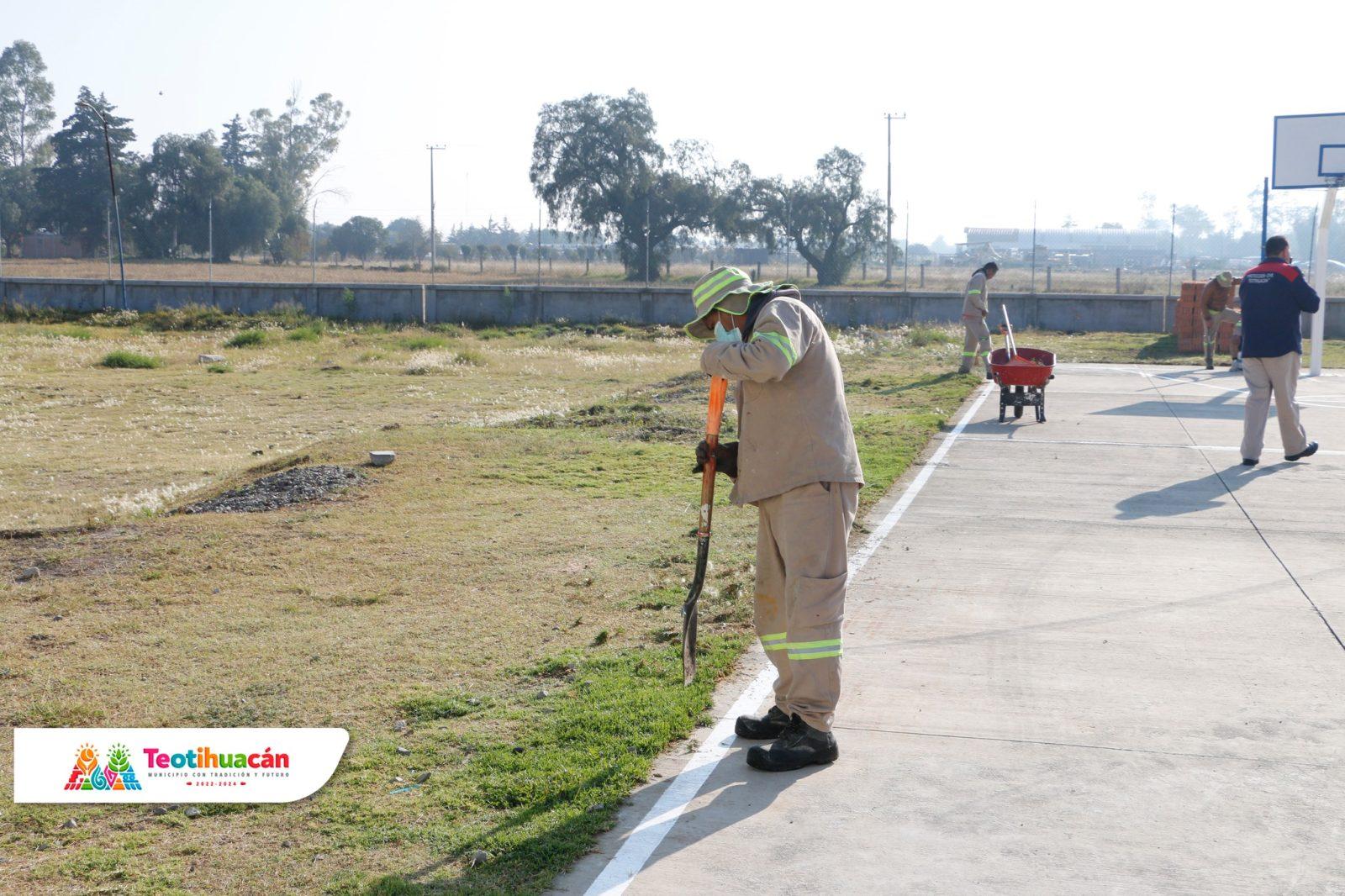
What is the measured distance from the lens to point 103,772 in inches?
194

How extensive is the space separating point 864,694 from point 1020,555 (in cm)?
324

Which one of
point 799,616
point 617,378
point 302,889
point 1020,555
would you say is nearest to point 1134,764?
point 799,616

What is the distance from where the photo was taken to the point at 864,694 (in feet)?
18.6

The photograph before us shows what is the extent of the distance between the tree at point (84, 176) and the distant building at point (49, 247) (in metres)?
0.82

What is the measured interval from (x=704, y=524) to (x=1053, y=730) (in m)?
1.70

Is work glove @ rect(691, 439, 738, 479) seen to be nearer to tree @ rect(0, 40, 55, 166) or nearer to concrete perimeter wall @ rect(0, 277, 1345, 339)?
concrete perimeter wall @ rect(0, 277, 1345, 339)

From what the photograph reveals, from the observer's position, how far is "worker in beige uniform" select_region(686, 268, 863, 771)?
15.7ft

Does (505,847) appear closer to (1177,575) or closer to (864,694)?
(864,694)

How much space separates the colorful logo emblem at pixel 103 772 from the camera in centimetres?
485

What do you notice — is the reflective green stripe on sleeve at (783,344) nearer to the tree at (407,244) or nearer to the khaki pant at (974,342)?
the khaki pant at (974,342)

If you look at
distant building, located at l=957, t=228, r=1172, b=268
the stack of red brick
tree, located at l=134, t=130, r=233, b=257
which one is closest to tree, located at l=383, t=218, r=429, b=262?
tree, located at l=134, t=130, r=233, b=257

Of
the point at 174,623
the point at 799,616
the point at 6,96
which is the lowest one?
the point at 174,623

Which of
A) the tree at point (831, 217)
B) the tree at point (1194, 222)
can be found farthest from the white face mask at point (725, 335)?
the tree at point (1194, 222)

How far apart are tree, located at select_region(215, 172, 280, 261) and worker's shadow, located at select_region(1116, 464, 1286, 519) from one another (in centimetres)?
7479
